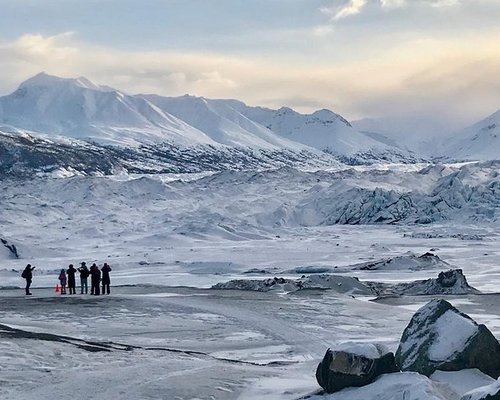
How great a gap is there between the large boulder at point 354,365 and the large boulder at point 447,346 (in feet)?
1.45

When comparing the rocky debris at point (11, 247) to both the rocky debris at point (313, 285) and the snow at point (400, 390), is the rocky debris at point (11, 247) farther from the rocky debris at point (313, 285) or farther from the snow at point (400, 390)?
the snow at point (400, 390)

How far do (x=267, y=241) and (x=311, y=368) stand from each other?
4695 cm

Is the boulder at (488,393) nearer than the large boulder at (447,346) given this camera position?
Yes

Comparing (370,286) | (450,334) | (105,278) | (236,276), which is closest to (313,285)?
(370,286)

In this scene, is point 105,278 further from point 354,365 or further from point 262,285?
point 354,365

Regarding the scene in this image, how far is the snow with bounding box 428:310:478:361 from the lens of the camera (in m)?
10.6

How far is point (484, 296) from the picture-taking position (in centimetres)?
2522

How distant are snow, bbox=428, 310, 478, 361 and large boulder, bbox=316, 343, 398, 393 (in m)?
0.65

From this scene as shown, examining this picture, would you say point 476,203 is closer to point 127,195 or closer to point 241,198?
point 241,198

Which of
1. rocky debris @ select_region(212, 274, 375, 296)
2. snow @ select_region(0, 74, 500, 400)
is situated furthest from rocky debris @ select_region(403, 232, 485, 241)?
rocky debris @ select_region(212, 274, 375, 296)

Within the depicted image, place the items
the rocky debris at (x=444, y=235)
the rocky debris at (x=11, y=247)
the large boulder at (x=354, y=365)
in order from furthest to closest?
1. the rocky debris at (x=444, y=235)
2. the rocky debris at (x=11, y=247)
3. the large boulder at (x=354, y=365)

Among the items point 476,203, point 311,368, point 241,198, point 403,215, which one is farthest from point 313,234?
point 311,368

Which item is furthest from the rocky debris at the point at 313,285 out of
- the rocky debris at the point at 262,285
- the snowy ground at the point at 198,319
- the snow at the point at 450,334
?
the snow at the point at 450,334

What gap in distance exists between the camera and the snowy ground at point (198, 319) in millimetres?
11766
